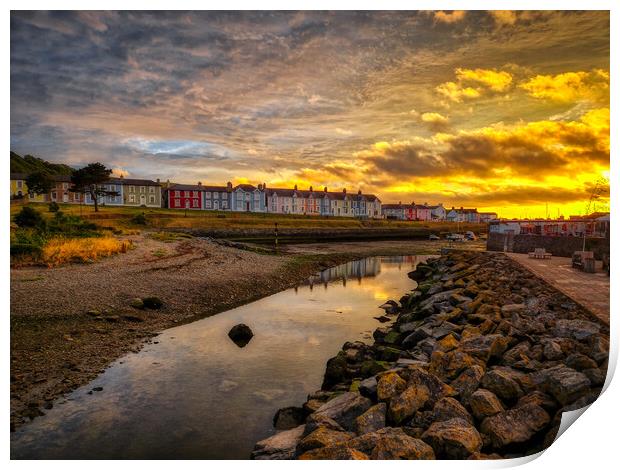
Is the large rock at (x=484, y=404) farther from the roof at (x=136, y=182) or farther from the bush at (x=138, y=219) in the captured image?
the roof at (x=136, y=182)

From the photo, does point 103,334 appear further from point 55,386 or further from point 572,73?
point 572,73

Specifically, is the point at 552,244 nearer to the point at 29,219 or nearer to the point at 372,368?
the point at 372,368

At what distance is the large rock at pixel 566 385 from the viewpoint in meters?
4.59

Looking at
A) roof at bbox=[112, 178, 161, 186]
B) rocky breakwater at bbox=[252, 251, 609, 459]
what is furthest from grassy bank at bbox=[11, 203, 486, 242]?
rocky breakwater at bbox=[252, 251, 609, 459]

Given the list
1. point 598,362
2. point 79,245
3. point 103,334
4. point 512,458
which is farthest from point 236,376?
point 79,245

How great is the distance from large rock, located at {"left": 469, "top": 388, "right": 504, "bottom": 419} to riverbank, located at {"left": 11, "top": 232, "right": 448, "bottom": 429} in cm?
550

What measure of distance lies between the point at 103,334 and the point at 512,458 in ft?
25.1

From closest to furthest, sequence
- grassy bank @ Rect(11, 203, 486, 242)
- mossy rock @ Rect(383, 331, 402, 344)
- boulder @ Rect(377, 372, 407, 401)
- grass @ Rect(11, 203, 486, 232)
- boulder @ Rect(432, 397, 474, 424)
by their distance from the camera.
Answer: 1. boulder @ Rect(432, 397, 474, 424)
2. boulder @ Rect(377, 372, 407, 401)
3. mossy rock @ Rect(383, 331, 402, 344)
4. grass @ Rect(11, 203, 486, 232)
5. grassy bank @ Rect(11, 203, 486, 242)

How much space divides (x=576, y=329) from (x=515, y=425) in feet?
7.87

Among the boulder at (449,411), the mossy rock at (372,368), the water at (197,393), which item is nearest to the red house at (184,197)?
the water at (197,393)

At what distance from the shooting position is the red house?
5903 centimetres

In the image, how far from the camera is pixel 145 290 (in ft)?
38.3

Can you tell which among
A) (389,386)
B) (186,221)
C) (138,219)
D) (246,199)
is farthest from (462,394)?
(246,199)

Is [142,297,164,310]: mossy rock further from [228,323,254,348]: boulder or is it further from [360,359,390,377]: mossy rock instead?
[360,359,390,377]: mossy rock
